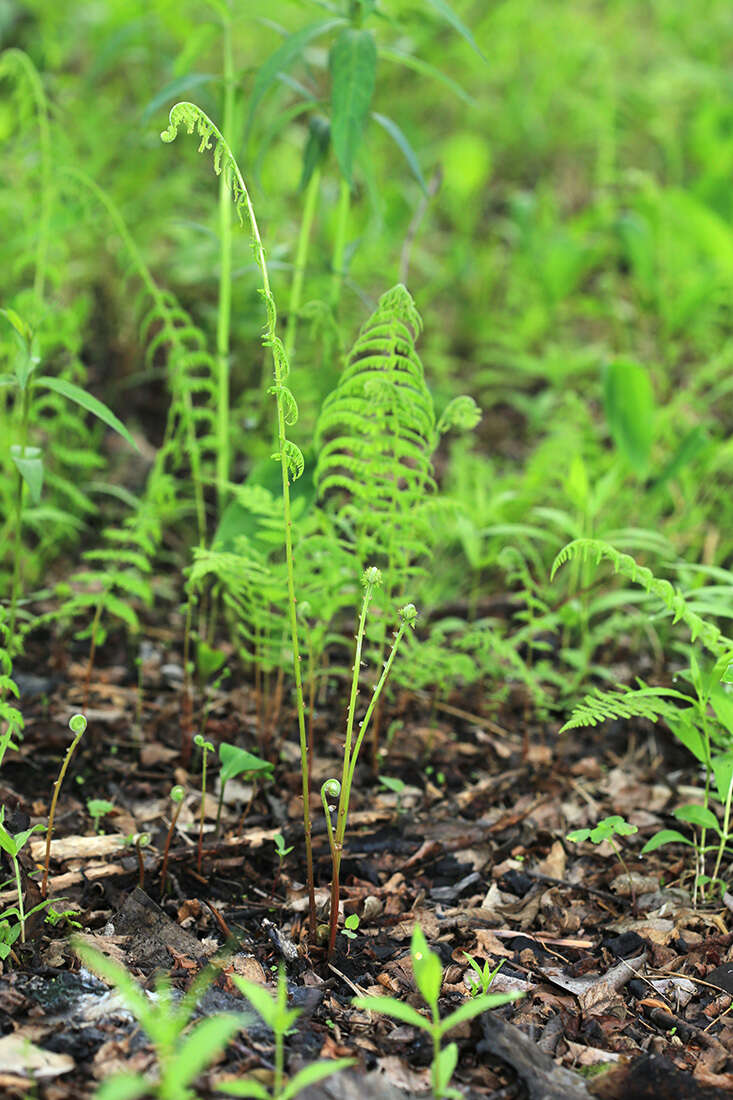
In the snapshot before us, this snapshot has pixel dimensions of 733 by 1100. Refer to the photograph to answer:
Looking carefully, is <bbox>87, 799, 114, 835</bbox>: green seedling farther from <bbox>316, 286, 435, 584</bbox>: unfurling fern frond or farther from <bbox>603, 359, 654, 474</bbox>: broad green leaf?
<bbox>603, 359, 654, 474</bbox>: broad green leaf

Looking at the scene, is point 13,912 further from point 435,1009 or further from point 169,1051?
point 435,1009

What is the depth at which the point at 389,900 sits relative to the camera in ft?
6.07

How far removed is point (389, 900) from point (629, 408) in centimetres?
158

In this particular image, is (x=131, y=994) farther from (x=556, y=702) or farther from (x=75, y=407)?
(x=75, y=407)

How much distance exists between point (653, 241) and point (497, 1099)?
3484 mm

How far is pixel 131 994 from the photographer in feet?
3.39

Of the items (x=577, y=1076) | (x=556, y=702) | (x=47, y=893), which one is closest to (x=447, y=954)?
(x=577, y=1076)

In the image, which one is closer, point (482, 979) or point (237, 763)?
point (482, 979)

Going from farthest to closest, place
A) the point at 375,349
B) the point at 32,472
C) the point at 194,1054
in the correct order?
the point at 375,349 < the point at 32,472 < the point at 194,1054

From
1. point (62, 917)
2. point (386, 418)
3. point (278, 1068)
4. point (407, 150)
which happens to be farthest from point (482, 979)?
point (407, 150)

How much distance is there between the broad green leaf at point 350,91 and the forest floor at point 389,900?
4.18 feet

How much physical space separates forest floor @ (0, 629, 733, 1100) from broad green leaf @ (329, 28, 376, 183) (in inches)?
50.2

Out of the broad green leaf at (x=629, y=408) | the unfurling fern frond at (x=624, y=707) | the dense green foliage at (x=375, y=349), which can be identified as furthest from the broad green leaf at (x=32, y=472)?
the broad green leaf at (x=629, y=408)

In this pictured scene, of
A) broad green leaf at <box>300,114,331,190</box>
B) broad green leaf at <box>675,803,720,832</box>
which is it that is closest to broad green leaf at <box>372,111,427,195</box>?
broad green leaf at <box>300,114,331,190</box>
